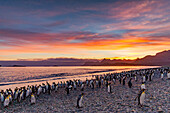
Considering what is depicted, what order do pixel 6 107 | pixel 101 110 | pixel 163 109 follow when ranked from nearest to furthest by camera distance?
pixel 163 109
pixel 101 110
pixel 6 107

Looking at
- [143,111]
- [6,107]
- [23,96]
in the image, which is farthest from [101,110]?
[23,96]

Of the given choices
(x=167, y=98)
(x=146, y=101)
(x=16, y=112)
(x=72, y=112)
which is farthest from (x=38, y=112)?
(x=167, y=98)

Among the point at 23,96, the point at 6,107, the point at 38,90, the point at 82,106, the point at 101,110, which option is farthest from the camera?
the point at 38,90

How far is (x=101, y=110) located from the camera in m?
9.53

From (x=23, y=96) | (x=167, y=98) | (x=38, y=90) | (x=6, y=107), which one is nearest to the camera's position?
(x=167, y=98)

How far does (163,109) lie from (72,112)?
5.57 m

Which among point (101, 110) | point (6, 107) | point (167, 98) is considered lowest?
point (6, 107)

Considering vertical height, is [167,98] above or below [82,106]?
above

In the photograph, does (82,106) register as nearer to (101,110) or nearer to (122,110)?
(101,110)

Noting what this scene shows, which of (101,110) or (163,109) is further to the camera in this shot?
(101,110)

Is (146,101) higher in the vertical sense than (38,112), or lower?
higher

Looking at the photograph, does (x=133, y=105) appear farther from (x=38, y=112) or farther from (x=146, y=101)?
(x=38, y=112)

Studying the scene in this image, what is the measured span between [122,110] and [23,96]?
10.9m

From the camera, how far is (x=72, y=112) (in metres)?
9.79
